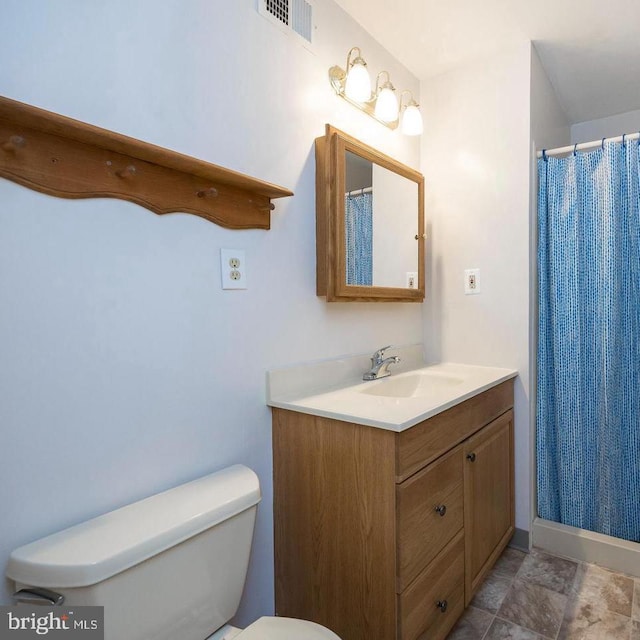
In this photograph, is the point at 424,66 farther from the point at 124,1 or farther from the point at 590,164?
the point at 124,1

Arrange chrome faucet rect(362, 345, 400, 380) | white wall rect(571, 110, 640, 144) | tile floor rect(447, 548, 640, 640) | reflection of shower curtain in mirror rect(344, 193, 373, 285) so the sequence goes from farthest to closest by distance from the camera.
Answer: white wall rect(571, 110, 640, 144)
chrome faucet rect(362, 345, 400, 380)
reflection of shower curtain in mirror rect(344, 193, 373, 285)
tile floor rect(447, 548, 640, 640)

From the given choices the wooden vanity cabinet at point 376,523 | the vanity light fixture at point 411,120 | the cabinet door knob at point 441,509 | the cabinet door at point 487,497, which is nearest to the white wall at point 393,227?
the vanity light fixture at point 411,120

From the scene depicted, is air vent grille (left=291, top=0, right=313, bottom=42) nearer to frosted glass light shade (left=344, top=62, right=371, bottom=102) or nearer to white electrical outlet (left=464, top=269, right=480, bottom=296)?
frosted glass light shade (left=344, top=62, right=371, bottom=102)

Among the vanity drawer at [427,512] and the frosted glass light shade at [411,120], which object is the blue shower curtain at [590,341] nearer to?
the frosted glass light shade at [411,120]

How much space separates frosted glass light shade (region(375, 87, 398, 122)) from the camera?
5.91 feet

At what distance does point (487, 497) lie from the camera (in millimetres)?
1689

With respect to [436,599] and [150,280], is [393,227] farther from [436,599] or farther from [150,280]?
[436,599]

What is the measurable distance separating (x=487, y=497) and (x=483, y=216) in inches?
50.6

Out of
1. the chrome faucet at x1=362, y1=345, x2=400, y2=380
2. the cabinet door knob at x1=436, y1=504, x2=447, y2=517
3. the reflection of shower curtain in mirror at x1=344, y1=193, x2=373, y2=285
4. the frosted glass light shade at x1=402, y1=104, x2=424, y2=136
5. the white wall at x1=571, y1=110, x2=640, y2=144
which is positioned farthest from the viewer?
the white wall at x1=571, y1=110, x2=640, y2=144

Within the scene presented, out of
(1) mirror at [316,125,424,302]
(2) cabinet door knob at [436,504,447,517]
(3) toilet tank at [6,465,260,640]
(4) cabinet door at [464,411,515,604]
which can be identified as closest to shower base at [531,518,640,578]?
(4) cabinet door at [464,411,515,604]

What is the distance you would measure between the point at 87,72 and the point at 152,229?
1.20ft

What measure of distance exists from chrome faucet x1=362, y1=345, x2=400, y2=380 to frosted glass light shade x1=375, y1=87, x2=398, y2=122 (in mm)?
1000

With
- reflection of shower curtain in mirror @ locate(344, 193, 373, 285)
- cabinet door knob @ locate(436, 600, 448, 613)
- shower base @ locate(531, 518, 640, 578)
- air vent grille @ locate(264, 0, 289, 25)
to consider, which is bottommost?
shower base @ locate(531, 518, 640, 578)

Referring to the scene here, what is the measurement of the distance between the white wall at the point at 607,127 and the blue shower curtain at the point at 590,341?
1.07 m
